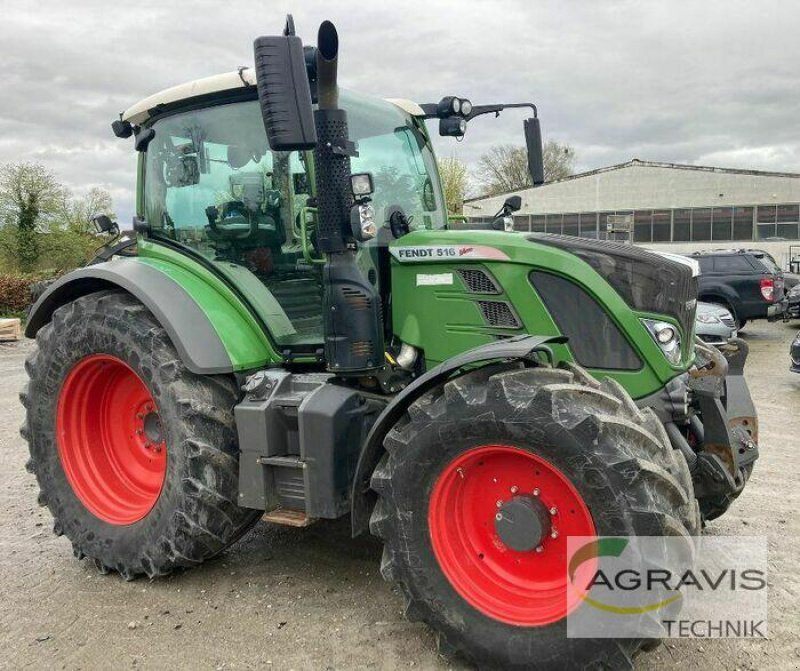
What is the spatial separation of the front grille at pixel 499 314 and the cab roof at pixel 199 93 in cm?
152

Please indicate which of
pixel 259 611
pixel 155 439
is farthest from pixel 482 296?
pixel 155 439

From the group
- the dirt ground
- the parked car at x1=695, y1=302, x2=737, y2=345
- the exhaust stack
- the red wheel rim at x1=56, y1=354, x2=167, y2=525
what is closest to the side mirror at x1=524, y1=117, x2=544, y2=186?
the exhaust stack

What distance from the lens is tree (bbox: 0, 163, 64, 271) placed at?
28.9 meters

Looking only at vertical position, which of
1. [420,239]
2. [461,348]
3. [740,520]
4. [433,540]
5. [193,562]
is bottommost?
[740,520]

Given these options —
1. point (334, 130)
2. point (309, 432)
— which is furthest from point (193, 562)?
point (334, 130)

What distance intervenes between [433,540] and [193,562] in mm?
1421

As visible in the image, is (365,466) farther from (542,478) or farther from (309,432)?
(542,478)

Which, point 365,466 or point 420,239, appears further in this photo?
point 420,239

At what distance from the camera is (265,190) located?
12.6ft

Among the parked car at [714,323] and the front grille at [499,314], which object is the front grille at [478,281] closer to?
the front grille at [499,314]

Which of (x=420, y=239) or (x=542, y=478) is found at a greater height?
(x=420, y=239)

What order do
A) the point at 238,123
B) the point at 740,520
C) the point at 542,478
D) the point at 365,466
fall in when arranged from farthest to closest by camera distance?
the point at 740,520, the point at 238,123, the point at 365,466, the point at 542,478

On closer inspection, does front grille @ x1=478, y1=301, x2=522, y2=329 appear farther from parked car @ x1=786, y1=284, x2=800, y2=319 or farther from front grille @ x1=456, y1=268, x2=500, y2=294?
parked car @ x1=786, y1=284, x2=800, y2=319

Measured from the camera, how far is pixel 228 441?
3672 millimetres
